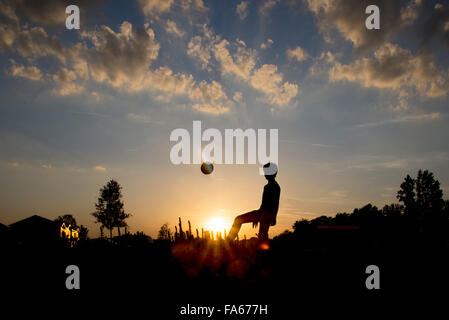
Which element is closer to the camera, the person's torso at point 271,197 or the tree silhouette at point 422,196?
the person's torso at point 271,197

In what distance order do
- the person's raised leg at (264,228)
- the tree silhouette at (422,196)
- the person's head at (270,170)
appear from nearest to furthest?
the person's raised leg at (264,228)
the person's head at (270,170)
the tree silhouette at (422,196)

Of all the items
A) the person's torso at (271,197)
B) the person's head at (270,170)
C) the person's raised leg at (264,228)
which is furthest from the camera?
the person's head at (270,170)

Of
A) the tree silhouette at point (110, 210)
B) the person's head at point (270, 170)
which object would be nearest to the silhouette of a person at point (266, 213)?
the person's head at point (270, 170)

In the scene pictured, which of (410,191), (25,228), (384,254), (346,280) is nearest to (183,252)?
(346,280)

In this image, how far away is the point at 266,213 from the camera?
21.4ft

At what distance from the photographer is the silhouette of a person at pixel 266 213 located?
642cm

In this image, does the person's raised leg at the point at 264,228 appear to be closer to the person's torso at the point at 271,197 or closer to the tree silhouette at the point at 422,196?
the person's torso at the point at 271,197

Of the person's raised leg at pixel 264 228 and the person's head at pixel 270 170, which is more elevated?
the person's head at pixel 270 170

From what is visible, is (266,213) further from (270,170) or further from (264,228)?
(270,170)

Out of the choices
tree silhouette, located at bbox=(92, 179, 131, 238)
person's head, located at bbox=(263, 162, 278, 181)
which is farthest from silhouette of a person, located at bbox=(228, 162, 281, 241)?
tree silhouette, located at bbox=(92, 179, 131, 238)
